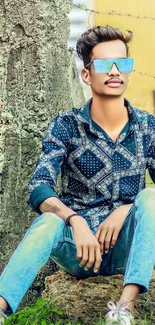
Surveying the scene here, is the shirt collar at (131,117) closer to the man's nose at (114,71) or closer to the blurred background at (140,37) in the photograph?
the man's nose at (114,71)

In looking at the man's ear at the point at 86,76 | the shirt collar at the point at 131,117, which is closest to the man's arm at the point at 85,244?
the shirt collar at the point at 131,117

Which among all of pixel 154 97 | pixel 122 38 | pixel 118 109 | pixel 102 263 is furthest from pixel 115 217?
pixel 154 97

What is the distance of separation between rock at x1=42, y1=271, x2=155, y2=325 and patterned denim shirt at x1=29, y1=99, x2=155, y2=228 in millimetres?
324

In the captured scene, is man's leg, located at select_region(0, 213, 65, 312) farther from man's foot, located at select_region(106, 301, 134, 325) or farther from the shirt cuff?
man's foot, located at select_region(106, 301, 134, 325)

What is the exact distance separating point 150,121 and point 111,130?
8.9 inches

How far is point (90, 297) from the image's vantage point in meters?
4.72

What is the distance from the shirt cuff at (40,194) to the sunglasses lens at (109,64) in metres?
0.68

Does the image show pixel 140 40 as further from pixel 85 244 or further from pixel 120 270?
pixel 85 244

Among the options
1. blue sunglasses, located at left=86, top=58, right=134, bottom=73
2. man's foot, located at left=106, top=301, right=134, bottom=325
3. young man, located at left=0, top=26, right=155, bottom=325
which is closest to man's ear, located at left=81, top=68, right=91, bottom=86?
young man, located at left=0, top=26, right=155, bottom=325

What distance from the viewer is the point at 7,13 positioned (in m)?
5.36

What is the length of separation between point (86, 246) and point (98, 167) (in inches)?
20.6

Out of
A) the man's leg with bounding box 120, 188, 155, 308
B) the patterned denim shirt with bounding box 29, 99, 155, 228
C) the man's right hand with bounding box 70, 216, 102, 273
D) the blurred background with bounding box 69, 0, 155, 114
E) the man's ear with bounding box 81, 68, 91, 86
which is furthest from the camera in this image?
Answer: the blurred background with bounding box 69, 0, 155, 114

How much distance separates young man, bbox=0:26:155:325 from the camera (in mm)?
4535

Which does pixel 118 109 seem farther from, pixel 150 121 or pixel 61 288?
pixel 61 288
